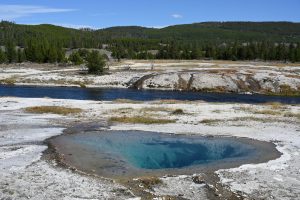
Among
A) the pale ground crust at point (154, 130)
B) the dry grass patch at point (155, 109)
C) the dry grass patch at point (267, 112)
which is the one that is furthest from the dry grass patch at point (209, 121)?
the dry grass patch at point (155, 109)

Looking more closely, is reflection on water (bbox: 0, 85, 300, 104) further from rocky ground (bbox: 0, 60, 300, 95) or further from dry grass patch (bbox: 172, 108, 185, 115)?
dry grass patch (bbox: 172, 108, 185, 115)

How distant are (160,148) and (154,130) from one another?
224 inches

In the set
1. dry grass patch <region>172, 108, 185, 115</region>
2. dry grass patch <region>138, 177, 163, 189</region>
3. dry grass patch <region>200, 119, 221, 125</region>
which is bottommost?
dry grass patch <region>200, 119, 221, 125</region>

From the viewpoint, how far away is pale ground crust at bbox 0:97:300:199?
18.8 meters

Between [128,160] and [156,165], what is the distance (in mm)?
1672

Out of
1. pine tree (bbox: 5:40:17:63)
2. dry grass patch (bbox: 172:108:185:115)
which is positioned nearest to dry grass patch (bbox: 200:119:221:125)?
dry grass patch (bbox: 172:108:185:115)

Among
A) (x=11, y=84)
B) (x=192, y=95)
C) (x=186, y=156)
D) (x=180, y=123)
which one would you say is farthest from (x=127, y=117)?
(x=11, y=84)

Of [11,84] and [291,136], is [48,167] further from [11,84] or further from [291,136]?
A: [11,84]

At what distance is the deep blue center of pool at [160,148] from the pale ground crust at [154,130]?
2065 mm

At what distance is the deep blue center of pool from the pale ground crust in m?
2.07

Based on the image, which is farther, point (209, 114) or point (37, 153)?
point (209, 114)

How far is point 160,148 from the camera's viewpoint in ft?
93.8

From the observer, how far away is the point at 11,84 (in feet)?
282

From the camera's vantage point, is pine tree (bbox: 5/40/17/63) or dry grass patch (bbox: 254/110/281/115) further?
pine tree (bbox: 5/40/17/63)
